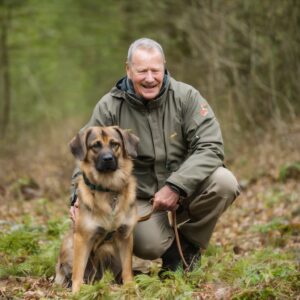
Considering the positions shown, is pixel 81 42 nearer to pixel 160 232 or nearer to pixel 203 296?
pixel 160 232

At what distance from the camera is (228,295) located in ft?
14.2

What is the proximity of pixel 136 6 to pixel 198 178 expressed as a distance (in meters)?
11.6

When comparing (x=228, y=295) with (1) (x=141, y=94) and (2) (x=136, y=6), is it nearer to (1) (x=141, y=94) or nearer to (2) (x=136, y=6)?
(1) (x=141, y=94)

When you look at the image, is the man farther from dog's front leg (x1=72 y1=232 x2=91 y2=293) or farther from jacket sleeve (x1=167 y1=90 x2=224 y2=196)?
dog's front leg (x1=72 y1=232 x2=91 y2=293)

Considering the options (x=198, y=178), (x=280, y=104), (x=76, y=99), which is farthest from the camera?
(x=76, y=99)

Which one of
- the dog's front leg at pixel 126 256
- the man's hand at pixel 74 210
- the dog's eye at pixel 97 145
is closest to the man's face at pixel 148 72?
the dog's eye at pixel 97 145

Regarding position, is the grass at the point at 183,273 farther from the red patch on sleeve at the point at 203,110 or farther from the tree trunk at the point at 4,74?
Answer: the tree trunk at the point at 4,74

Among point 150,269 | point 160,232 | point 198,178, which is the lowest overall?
point 150,269

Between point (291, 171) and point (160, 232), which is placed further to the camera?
point (291, 171)

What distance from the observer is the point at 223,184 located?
5418mm

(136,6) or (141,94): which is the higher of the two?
(136,6)

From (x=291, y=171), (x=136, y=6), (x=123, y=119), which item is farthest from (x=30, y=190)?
(x=136, y=6)

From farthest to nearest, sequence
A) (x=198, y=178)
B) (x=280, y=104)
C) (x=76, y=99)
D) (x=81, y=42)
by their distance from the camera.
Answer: (x=76, y=99), (x=81, y=42), (x=280, y=104), (x=198, y=178)

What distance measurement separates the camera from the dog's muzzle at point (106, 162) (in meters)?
5.08
